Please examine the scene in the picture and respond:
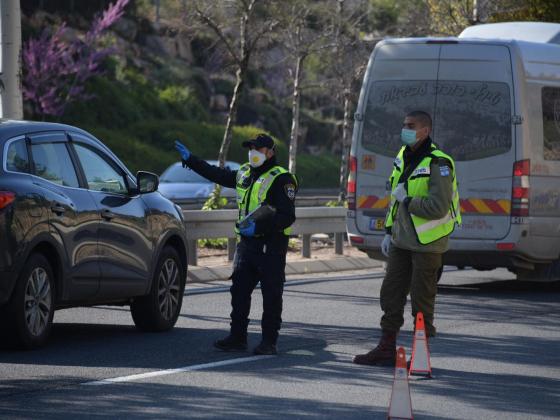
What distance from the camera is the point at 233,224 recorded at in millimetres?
17781

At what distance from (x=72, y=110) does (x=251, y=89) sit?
55.2 ft

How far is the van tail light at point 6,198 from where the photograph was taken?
9320mm

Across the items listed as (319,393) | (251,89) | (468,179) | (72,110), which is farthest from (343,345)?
(251,89)

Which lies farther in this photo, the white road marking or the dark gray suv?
the dark gray suv

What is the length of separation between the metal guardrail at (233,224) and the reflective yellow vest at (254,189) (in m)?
6.43

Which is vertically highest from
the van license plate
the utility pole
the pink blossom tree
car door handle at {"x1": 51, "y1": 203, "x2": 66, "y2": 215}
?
the pink blossom tree

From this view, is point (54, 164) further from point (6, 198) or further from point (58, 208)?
point (6, 198)

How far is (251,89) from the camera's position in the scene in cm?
5966

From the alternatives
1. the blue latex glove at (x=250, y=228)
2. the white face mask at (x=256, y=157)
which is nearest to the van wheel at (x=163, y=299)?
the blue latex glove at (x=250, y=228)

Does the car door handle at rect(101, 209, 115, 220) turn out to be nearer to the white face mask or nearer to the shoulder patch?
the white face mask

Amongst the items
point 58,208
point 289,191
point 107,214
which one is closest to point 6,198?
point 58,208

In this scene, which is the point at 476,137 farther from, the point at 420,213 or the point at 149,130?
the point at 149,130

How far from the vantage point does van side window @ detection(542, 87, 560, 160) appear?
623 inches

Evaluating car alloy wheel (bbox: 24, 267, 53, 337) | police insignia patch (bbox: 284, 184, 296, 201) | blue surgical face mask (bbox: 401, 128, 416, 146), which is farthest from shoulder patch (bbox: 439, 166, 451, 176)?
car alloy wheel (bbox: 24, 267, 53, 337)
